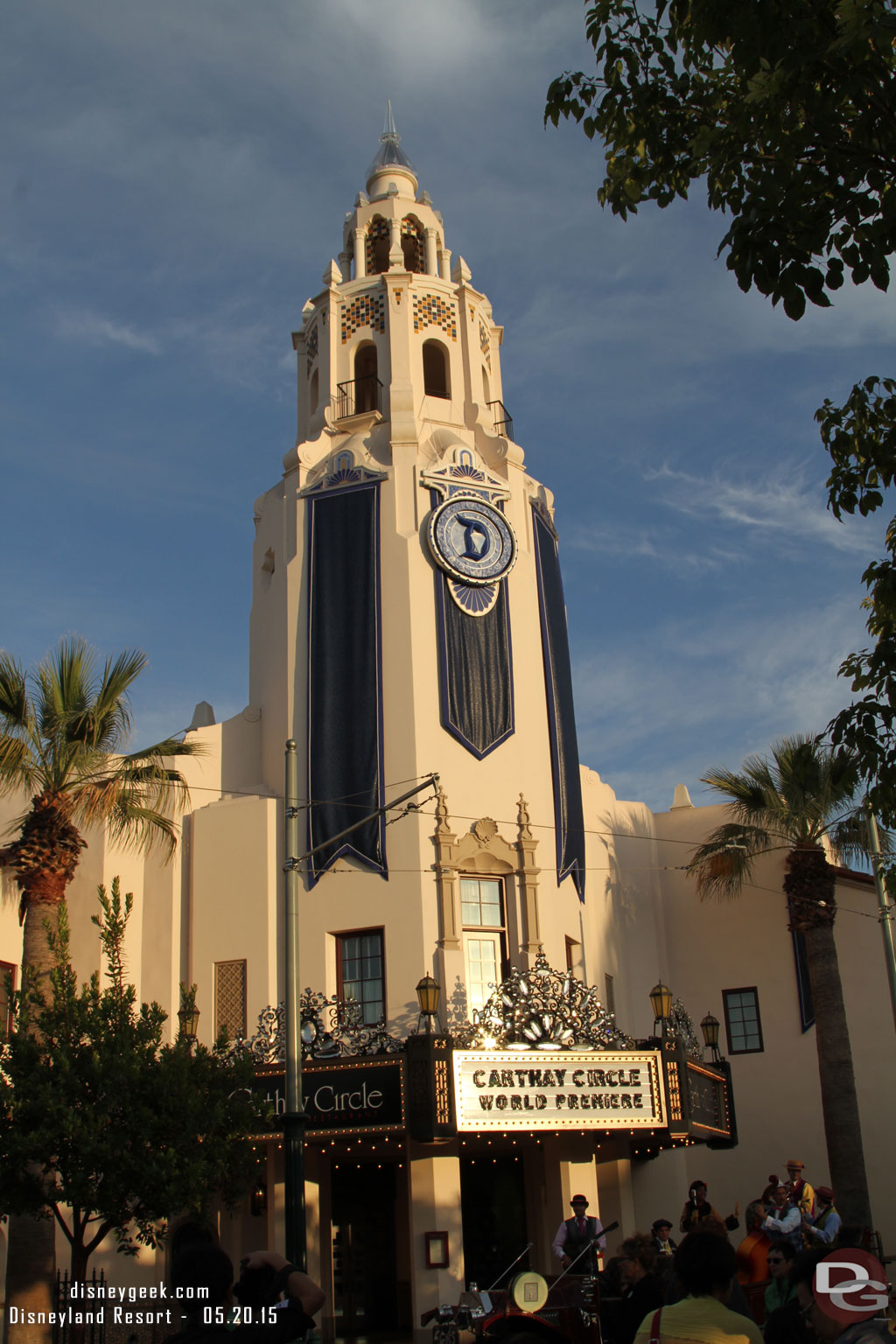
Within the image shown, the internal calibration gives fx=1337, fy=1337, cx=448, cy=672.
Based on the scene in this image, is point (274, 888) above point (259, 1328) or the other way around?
above

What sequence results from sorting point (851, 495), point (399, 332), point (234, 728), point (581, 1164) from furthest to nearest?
1. point (399, 332)
2. point (234, 728)
3. point (581, 1164)
4. point (851, 495)

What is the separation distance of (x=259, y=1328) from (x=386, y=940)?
64.1ft

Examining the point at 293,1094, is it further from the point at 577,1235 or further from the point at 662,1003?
the point at 662,1003

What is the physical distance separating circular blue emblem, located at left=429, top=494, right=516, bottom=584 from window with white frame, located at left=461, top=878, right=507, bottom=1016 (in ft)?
21.4

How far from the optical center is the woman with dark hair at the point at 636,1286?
967cm

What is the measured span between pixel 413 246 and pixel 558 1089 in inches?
839

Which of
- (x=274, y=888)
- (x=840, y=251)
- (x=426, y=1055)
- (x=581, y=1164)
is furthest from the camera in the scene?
(x=274, y=888)

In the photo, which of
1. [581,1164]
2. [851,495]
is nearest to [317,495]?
[581,1164]

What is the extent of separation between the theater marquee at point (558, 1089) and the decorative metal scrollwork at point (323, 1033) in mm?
1563

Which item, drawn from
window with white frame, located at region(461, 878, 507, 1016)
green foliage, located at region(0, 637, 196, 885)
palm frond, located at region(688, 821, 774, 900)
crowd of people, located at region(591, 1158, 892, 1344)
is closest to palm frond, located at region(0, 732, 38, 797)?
green foliage, located at region(0, 637, 196, 885)

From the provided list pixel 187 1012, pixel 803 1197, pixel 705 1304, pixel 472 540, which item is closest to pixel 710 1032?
pixel 803 1197

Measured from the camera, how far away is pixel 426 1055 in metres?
22.3

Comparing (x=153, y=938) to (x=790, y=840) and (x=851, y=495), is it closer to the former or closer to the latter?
(x=790, y=840)

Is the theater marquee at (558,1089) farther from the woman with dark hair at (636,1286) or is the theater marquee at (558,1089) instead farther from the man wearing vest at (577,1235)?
the woman with dark hair at (636,1286)
